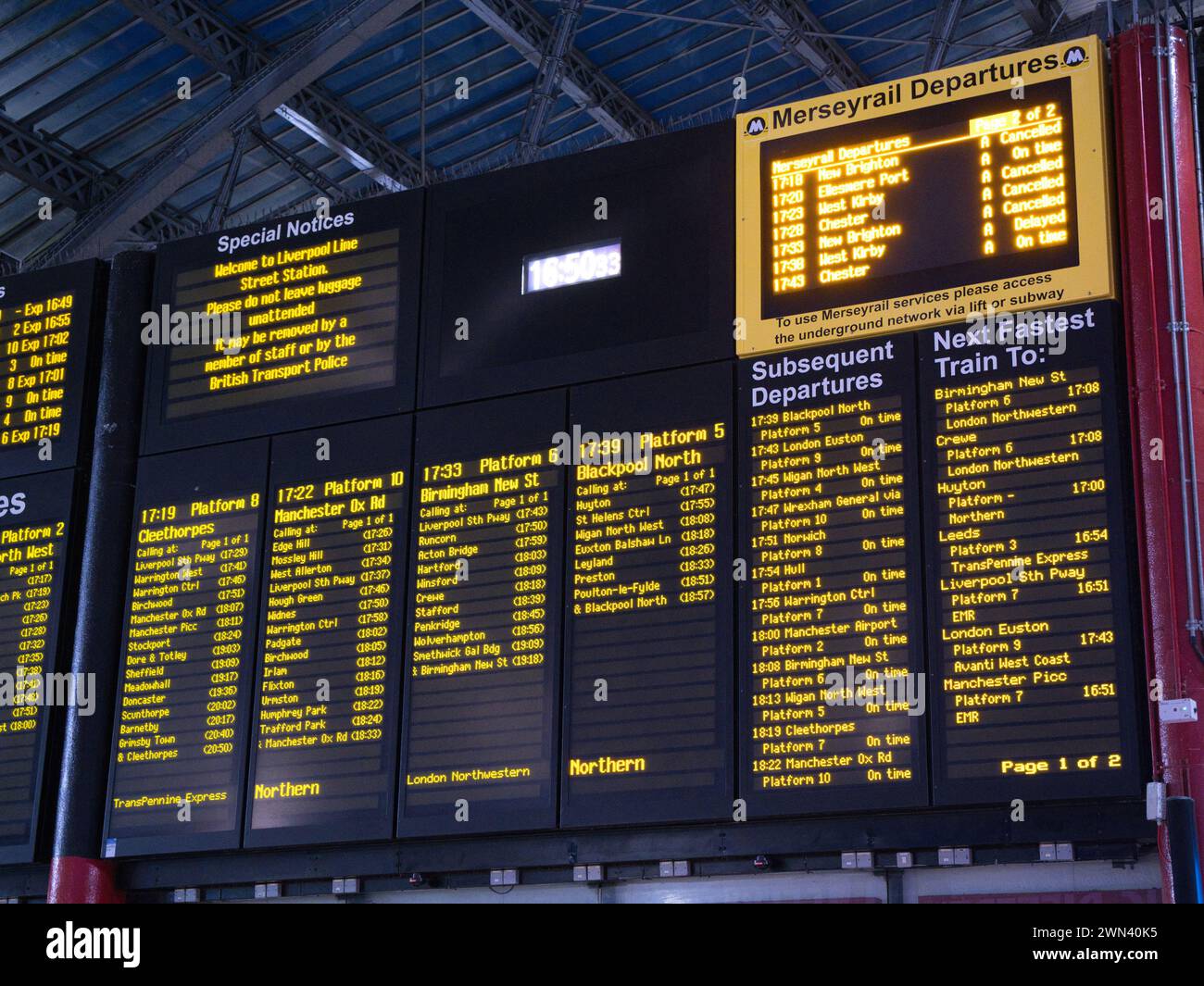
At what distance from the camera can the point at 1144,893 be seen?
26.7 feet

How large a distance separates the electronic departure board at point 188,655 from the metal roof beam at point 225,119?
28.2ft

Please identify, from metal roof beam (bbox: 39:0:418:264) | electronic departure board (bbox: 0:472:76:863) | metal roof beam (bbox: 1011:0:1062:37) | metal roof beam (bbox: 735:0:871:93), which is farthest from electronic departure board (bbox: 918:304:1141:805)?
metal roof beam (bbox: 1011:0:1062:37)

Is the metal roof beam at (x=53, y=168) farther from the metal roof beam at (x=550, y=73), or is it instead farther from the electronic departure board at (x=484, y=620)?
the electronic departure board at (x=484, y=620)

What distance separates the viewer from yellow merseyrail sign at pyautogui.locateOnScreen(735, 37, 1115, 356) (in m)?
9.03

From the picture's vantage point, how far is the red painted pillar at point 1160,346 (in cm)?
813

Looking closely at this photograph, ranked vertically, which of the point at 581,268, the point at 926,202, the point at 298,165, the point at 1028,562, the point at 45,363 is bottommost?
the point at 1028,562

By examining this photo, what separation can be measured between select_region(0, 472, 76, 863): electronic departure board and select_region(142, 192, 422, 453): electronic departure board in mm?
827

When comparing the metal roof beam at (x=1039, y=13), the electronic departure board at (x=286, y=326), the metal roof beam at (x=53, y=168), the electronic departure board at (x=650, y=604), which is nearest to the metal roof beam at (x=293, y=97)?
the metal roof beam at (x=53, y=168)

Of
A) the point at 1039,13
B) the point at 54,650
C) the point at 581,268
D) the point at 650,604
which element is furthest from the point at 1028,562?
the point at 1039,13

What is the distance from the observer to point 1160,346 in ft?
28.5

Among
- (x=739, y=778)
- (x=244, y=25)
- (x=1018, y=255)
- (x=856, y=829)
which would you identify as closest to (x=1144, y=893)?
(x=856, y=829)

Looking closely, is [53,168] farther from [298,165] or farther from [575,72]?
[575,72]

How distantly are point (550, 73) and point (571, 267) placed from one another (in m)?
9.52

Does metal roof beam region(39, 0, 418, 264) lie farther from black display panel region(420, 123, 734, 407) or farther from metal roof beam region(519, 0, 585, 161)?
black display panel region(420, 123, 734, 407)
